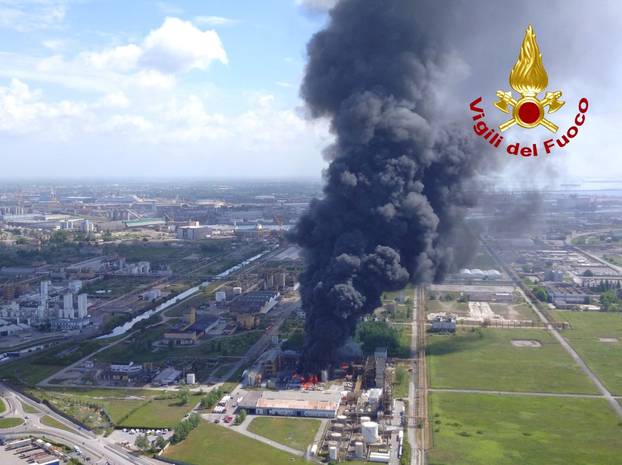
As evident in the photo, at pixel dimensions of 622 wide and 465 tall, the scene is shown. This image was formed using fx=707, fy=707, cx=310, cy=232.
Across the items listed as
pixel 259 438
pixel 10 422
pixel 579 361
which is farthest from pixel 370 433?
pixel 579 361

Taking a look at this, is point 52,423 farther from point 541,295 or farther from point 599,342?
point 541,295

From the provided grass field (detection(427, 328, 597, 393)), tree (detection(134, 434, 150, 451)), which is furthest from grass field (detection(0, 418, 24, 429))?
grass field (detection(427, 328, 597, 393))

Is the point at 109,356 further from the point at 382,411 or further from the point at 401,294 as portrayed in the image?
the point at 401,294

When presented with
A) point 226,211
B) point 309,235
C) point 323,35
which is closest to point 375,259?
point 309,235

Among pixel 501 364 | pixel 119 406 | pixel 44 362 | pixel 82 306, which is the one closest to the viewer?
pixel 119 406

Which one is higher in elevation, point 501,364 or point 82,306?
point 82,306

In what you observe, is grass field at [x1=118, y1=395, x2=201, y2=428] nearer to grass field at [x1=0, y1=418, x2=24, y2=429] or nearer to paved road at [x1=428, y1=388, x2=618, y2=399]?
grass field at [x1=0, y1=418, x2=24, y2=429]

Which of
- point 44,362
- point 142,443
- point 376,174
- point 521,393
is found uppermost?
point 376,174

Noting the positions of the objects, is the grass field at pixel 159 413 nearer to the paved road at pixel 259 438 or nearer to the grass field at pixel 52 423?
the grass field at pixel 52 423

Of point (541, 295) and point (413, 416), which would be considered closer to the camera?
point (413, 416)
